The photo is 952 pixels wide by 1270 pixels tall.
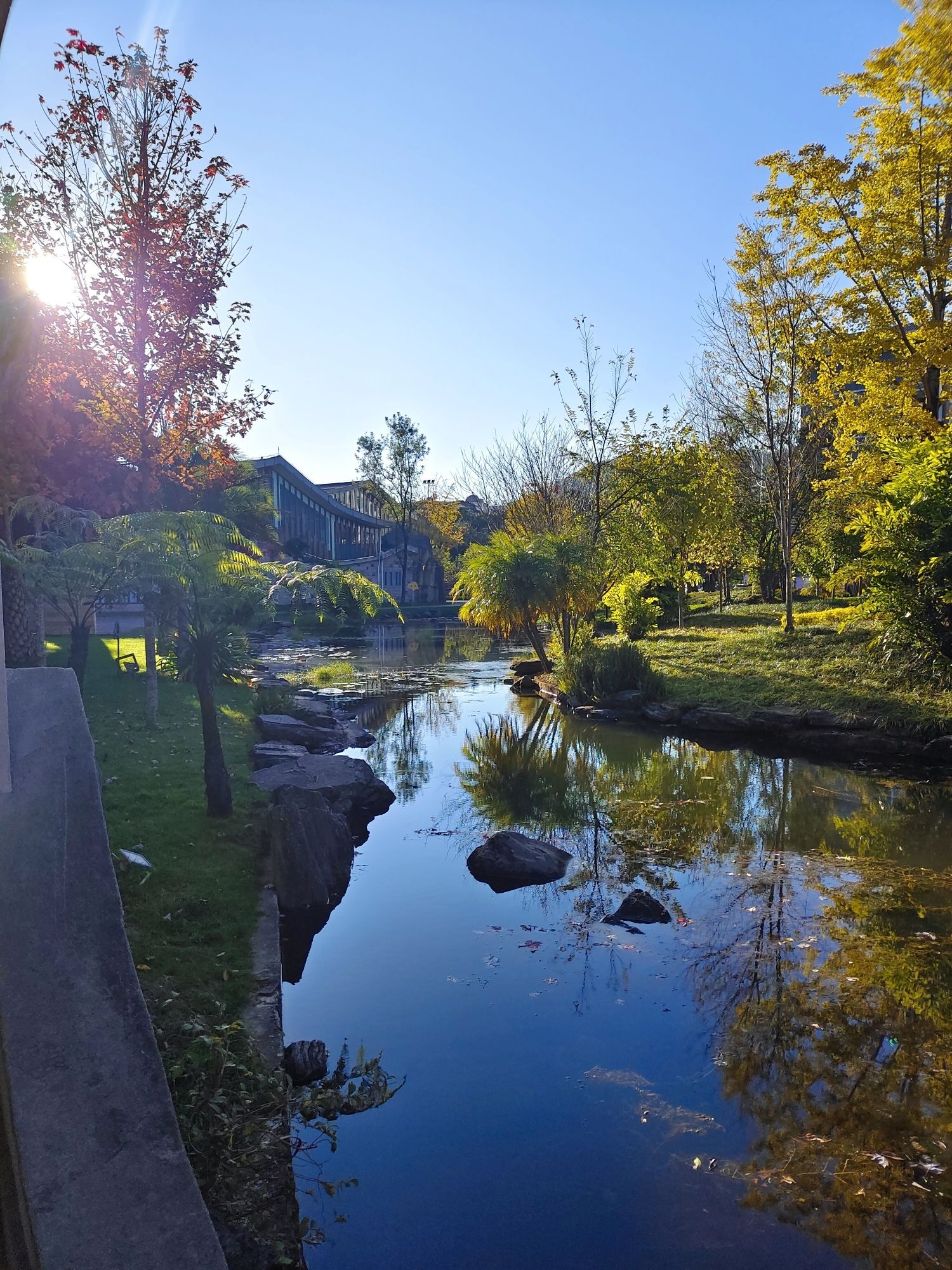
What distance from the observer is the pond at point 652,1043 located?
3.89 metres

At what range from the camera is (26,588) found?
480 inches

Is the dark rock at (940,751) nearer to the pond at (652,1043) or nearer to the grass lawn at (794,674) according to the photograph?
the grass lawn at (794,674)

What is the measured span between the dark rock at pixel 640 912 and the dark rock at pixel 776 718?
7749 millimetres

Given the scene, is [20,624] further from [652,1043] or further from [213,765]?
[652,1043]

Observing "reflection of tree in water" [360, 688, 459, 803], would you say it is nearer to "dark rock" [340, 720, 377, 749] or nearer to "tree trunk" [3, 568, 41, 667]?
"dark rock" [340, 720, 377, 749]

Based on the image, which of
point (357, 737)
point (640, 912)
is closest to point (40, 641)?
point (357, 737)

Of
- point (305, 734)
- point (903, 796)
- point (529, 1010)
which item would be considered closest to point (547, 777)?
point (305, 734)

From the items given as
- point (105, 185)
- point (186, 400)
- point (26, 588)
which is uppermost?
point (105, 185)

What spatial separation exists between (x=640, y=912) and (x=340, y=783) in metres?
4.15

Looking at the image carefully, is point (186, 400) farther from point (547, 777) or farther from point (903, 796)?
point (903, 796)

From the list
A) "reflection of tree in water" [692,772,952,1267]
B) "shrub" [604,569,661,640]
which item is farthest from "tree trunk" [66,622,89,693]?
"shrub" [604,569,661,640]

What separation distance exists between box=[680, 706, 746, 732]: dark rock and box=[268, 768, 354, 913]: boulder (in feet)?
28.7

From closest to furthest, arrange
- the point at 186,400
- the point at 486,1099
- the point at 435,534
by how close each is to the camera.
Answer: the point at 486,1099, the point at 186,400, the point at 435,534

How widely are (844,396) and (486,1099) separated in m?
15.7
